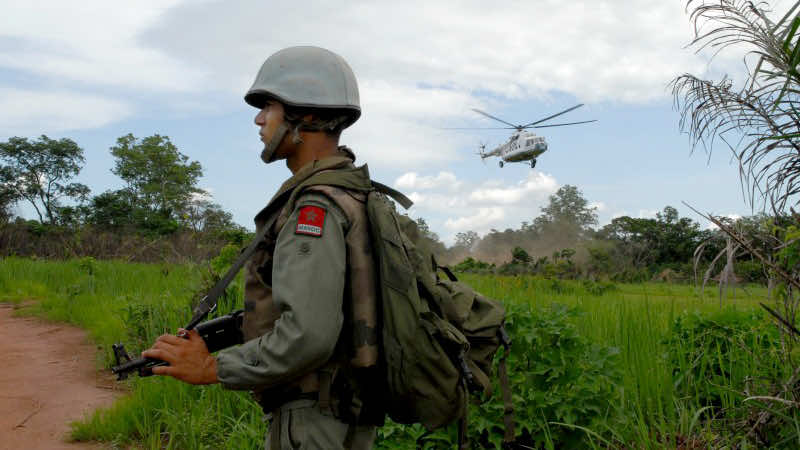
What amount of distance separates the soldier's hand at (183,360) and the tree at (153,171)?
193 feet

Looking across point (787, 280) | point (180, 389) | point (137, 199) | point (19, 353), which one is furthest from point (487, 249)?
point (137, 199)

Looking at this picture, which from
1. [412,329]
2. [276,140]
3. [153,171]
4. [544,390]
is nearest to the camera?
[412,329]

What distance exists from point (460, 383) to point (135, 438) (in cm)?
405

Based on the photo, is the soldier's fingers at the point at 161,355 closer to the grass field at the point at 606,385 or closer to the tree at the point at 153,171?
the grass field at the point at 606,385

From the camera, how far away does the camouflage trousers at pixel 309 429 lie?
7.14 ft

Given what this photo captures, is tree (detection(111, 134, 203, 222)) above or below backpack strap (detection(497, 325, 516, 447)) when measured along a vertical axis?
above

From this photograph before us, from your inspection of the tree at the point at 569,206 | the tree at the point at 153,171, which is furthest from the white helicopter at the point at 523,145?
the tree at the point at 153,171

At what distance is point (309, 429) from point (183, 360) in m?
0.46

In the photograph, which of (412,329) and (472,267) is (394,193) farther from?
(472,267)

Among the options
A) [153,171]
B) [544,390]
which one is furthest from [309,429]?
[153,171]

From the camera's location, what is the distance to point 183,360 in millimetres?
2184

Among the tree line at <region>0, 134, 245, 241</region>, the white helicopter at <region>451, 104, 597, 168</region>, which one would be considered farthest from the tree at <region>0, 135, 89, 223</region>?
A: the white helicopter at <region>451, 104, 597, 168</region>

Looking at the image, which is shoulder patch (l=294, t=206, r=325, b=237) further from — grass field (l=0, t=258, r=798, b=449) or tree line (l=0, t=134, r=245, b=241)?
tree line (l=0, t=134, r=245, b=241)

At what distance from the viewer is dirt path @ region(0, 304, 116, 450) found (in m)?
5.66
